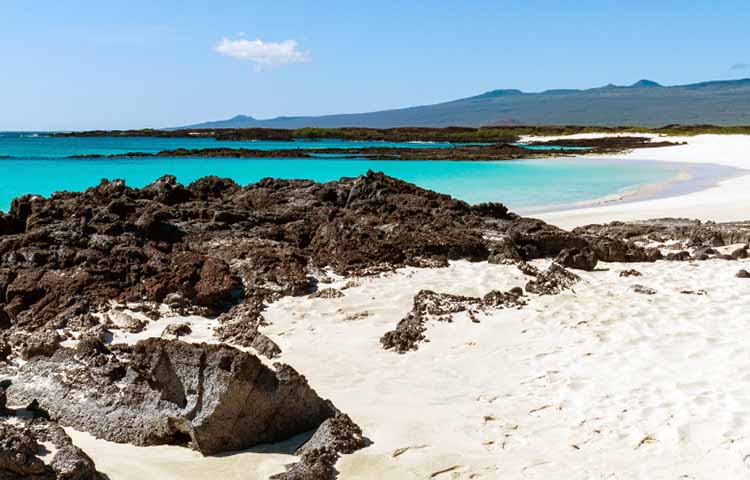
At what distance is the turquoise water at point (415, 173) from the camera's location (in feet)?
94.3

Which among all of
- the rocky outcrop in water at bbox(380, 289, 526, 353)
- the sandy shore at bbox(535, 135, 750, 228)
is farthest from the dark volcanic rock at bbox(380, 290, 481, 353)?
the sandy shore at bbox(535, 135, 750, 228)

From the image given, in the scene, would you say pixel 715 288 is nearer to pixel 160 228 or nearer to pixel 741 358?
pixel 741 358

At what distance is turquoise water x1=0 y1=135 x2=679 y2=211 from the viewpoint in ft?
94.3

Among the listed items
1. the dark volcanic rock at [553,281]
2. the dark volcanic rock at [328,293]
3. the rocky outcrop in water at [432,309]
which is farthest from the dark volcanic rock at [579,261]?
the dark volcanic rock at [328,293]

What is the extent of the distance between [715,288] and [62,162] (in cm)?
5099

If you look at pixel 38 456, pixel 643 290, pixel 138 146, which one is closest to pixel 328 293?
pixel 643 290

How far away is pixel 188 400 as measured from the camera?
4332 mm

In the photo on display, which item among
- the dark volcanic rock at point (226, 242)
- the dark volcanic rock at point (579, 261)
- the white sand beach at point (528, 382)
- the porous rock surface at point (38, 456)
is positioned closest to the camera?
the porous rock surface at point (38, 456)

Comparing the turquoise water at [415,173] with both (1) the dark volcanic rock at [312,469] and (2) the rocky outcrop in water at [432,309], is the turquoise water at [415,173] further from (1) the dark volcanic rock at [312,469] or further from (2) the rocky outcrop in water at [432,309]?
(1) the dark volcanic rock at [312,469]

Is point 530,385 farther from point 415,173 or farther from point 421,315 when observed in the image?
point 415,173

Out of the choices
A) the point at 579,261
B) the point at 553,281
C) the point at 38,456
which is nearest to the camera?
the point at 38,456

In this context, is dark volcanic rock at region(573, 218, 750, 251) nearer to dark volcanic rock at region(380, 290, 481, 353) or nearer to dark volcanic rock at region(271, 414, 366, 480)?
dark volcanic rock at region(380, 290, 481, 353)

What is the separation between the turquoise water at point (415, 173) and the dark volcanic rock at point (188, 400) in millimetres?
19426

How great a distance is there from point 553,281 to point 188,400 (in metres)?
4.91
